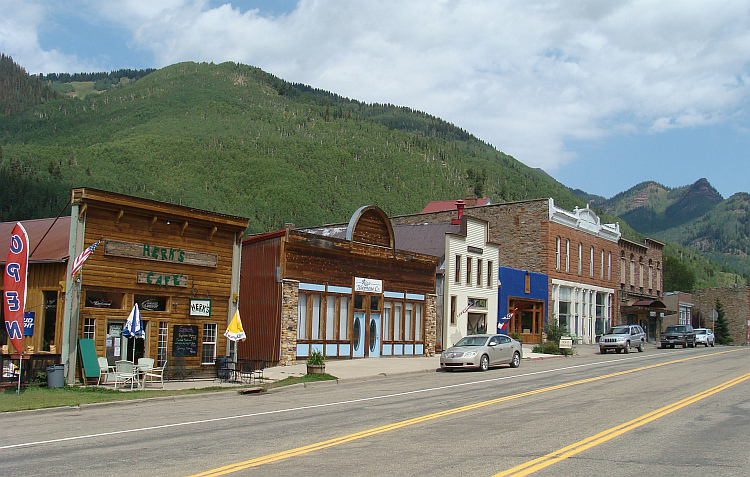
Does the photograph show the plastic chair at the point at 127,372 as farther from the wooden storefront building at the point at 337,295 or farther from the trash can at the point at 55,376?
the wooden storefront building at the point at 337,295

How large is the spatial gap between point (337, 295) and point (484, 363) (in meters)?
7.15

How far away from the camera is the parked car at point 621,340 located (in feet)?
129

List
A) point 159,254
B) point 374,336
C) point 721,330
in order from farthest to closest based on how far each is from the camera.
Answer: point 721,330, point 374,336, point 159,254

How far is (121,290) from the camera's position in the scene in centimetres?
2133

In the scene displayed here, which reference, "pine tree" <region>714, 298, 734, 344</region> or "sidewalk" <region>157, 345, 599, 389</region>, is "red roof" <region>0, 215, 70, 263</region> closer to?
"sidewalk" <region>157, 345, 599, 389</region>

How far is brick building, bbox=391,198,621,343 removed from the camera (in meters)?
47.4

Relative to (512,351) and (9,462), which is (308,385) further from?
(9,462)

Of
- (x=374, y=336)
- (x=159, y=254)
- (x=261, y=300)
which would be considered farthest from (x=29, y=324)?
(x=374, y=336)

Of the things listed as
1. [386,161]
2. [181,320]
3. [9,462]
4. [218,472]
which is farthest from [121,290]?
[386,161]

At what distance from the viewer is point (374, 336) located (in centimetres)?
3142

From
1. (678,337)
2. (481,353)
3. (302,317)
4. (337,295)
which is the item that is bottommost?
(481,353)

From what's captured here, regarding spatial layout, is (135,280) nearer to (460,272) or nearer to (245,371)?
(245,371)

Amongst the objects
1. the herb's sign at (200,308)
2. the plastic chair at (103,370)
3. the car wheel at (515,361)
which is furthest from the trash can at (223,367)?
the car wheel at (515,361)

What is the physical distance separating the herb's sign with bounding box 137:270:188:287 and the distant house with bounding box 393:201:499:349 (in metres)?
17.1
